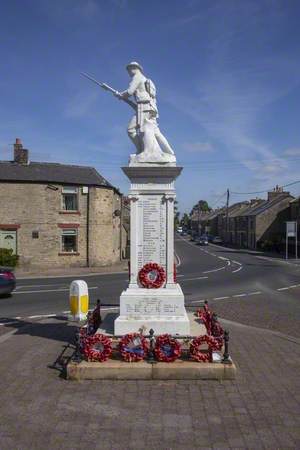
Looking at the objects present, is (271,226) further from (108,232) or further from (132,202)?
(132,202)

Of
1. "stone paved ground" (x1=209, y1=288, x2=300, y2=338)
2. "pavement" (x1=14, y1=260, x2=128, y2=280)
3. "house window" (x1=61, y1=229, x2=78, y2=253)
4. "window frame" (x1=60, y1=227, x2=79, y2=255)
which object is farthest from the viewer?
"house window" (x1=61, y1=229, x2=78, y2=253)

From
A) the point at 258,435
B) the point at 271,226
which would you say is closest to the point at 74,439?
the point at 258,435

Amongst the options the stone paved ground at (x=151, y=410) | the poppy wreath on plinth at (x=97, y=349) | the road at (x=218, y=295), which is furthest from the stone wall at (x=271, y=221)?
the poppy wreath on plinth at (x=97, y=349)

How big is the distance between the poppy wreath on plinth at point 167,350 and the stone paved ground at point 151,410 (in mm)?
472

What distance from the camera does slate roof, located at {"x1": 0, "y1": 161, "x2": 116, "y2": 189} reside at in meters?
31.2

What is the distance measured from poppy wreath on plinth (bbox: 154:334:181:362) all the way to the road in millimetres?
3676

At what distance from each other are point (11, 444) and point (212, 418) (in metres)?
2.56

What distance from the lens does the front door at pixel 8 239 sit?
101ft

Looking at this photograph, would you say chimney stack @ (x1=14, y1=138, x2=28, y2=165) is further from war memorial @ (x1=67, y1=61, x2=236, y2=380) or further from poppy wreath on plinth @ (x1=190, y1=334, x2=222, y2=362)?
poppy wreath on plinth @ (x1=190, y1=334, x2=222, y2=362)

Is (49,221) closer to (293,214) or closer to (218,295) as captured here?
(218,295)

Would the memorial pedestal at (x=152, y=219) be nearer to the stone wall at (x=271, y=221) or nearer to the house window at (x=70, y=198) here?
the house window at (x=70, y=198)

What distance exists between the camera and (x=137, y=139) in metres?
10.4

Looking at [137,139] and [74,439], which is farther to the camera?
[137,139]

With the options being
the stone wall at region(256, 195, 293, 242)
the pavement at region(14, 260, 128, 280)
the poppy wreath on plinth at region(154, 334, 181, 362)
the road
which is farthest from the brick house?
the stone wall at region(256, 195, 293, 242)
